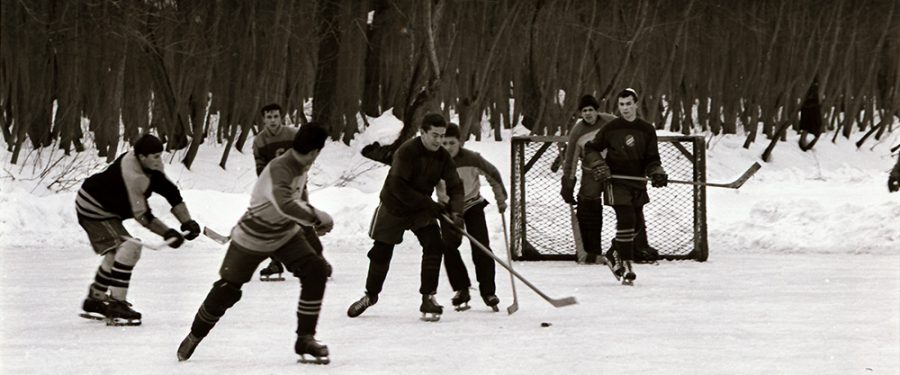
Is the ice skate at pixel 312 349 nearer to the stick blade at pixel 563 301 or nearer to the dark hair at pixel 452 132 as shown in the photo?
the stick blade at pixel 563 301

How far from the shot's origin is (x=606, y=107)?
1147 inches

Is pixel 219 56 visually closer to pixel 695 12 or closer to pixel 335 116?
pixel 335 116

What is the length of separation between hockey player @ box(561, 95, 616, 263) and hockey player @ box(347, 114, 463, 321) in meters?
3.62

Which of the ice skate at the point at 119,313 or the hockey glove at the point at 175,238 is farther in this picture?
the ice skate at the point at 119,313

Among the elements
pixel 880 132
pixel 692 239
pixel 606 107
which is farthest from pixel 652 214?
pixel 880 132

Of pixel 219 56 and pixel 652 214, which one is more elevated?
pixel 219 56

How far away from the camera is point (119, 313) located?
9.77 meters

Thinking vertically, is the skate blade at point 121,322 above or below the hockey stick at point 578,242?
above

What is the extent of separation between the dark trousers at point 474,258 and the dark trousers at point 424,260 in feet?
1.04

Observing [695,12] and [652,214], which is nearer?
[652,214]

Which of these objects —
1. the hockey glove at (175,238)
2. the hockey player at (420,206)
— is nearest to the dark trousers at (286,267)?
the hockey glove at (175,238)

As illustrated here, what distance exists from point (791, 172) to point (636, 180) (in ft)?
56.7

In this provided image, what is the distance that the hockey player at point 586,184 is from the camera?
13805 mm

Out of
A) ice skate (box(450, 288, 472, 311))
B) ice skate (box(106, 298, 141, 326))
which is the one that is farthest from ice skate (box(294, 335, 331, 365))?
ice skate (box(450, 288, 472, 311))
